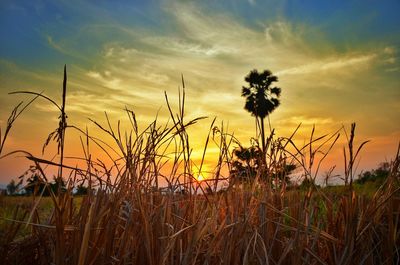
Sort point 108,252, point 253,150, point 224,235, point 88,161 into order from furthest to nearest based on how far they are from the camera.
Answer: point 253,150 → point 88,161 → point 224,235 → point 108,252

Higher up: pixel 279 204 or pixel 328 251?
pixel 279 204

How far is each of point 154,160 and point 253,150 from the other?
90 centimetres

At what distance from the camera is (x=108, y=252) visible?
1791mm

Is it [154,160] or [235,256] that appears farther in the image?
[154,160]

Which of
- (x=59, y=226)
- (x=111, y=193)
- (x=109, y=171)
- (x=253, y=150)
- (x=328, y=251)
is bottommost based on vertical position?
(x=328, y=251)

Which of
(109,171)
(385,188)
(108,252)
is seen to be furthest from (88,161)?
(385,188)

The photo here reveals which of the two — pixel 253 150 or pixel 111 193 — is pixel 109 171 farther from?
pixel 253 150

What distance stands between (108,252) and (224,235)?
1.90 ft

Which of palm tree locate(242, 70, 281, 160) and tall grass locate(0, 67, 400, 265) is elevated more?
palm tree locate(242, 70, 281, 160)

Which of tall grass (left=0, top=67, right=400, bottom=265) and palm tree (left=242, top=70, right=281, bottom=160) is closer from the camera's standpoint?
tall grass (left=0, top=67, right=400, bottom=265)

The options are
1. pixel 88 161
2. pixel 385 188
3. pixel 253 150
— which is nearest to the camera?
pixel 88 161

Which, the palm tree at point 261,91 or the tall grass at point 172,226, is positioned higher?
the palm tree at point 261,91

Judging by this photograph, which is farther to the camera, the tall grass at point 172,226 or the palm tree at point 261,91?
the palm tree at point 261,91

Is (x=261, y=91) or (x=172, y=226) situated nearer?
(x=172, y=226)
